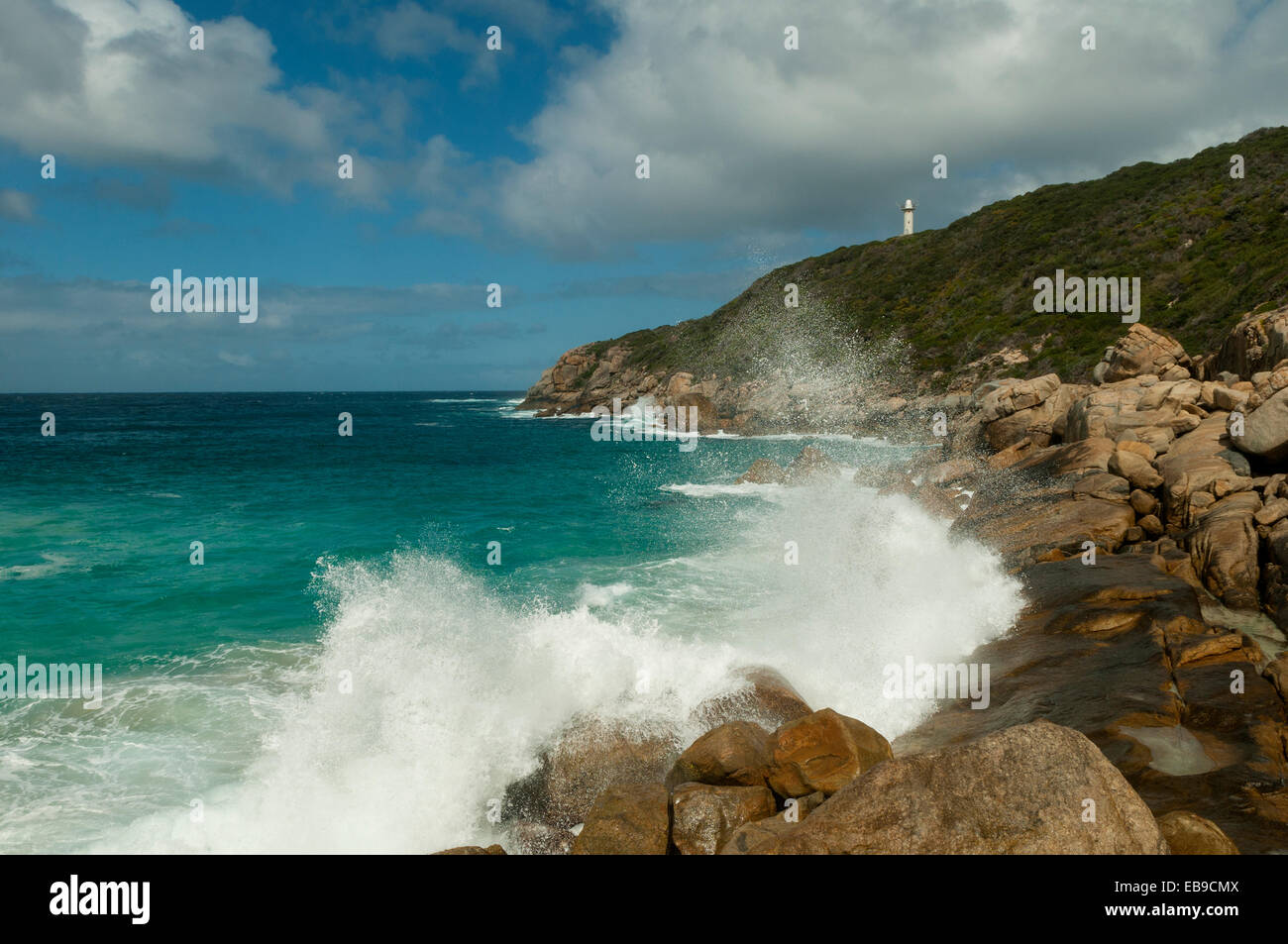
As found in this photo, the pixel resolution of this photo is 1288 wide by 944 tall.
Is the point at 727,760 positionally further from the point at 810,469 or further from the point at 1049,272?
the point at 1049,272

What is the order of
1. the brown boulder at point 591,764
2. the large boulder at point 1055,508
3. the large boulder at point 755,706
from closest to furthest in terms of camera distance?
the brown boulder at point 591,764
the large boulder at point 755,706
the large boulder at point 1055,508

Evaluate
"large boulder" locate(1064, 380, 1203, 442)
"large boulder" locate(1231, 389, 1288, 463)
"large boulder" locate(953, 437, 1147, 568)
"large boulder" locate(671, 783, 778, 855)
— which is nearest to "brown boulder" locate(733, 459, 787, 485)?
"large boulder" locate(953, 437, 1147, 568)

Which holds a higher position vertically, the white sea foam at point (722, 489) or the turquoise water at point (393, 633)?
the white sea foam at point (722, 489)

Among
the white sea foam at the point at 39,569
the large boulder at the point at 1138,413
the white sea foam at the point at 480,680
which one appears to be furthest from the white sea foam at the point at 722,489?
the white sea foam at the point at 39,569

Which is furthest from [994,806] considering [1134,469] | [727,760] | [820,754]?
[1134,469]

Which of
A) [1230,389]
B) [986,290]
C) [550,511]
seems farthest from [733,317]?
[1230,389]

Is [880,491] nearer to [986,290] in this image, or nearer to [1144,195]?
[986,290]

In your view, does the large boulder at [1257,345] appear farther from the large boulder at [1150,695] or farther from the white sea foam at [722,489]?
the white sea foam at [722,489]

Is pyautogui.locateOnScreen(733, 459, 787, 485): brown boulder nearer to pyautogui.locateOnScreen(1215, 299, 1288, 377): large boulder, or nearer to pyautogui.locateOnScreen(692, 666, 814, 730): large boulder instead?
pyautogui.locateOnScreen(1215, 299, 1288, 377): large boulder
